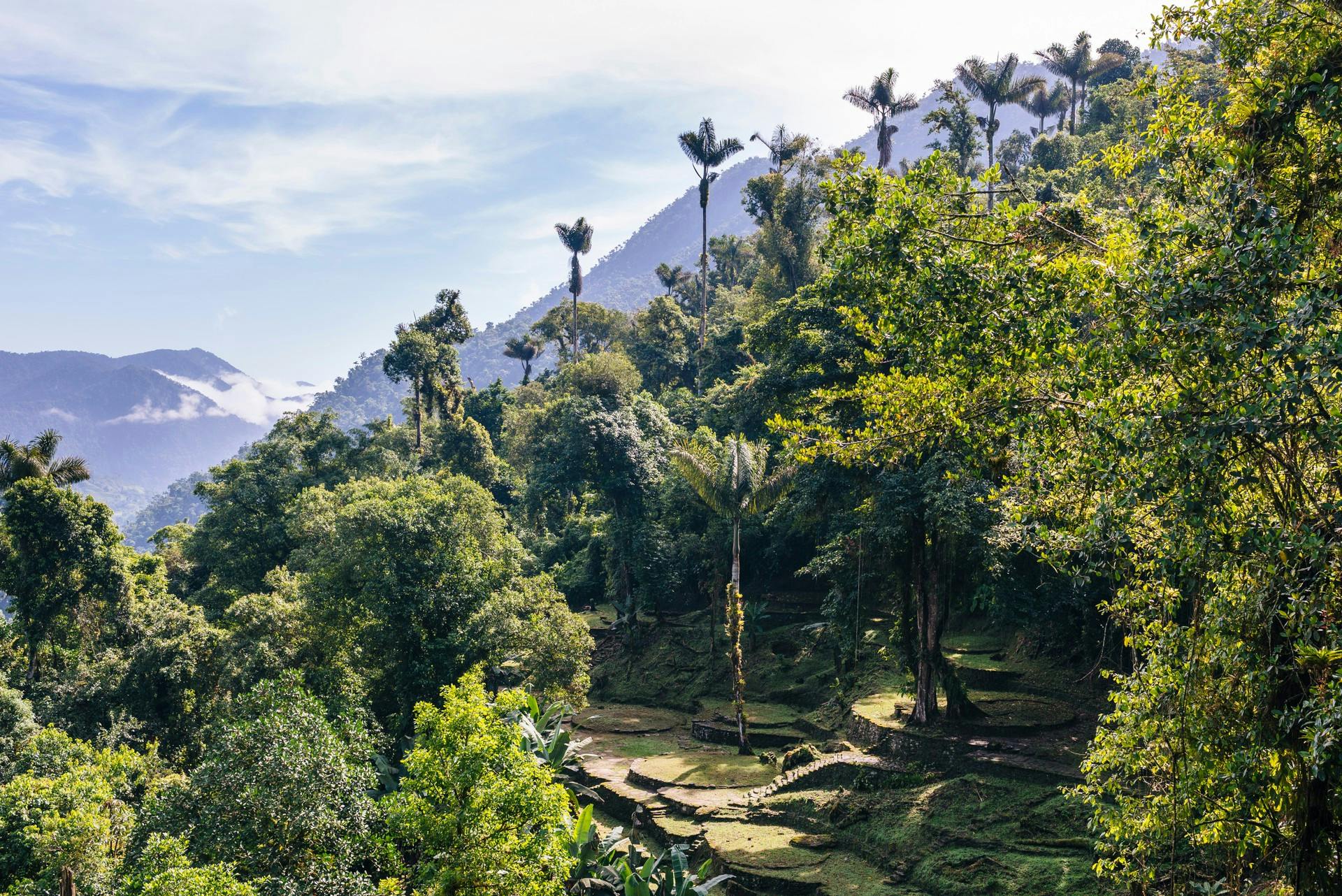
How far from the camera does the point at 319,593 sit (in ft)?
76.1

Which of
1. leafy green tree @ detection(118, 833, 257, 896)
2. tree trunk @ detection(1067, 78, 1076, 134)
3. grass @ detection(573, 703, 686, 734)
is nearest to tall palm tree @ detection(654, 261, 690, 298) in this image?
tree trunk @ detection(1067, 78, 1076, 134)

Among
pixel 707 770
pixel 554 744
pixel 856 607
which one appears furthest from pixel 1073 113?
pixel 554 744

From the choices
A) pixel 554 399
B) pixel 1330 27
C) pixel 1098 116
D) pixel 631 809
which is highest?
pixel 1098 116

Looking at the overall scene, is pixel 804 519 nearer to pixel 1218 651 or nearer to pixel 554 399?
pixel 1218 651

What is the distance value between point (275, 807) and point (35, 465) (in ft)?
69.4

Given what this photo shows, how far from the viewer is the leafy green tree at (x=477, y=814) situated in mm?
10633

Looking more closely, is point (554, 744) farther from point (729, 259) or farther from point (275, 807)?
point (729, 259)

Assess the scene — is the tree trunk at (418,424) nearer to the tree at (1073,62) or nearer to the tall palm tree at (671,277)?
the tall palm tree at (671,277)

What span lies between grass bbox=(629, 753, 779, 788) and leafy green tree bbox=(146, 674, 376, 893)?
312 inches

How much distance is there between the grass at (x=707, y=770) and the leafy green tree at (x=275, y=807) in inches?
312

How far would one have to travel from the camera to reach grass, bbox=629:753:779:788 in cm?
1900

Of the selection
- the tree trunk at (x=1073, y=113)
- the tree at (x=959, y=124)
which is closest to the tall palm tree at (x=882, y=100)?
the tree at (x=959, y=124)

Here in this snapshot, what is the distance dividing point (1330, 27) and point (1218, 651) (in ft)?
14.0

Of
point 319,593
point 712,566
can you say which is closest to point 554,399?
point 712,566
